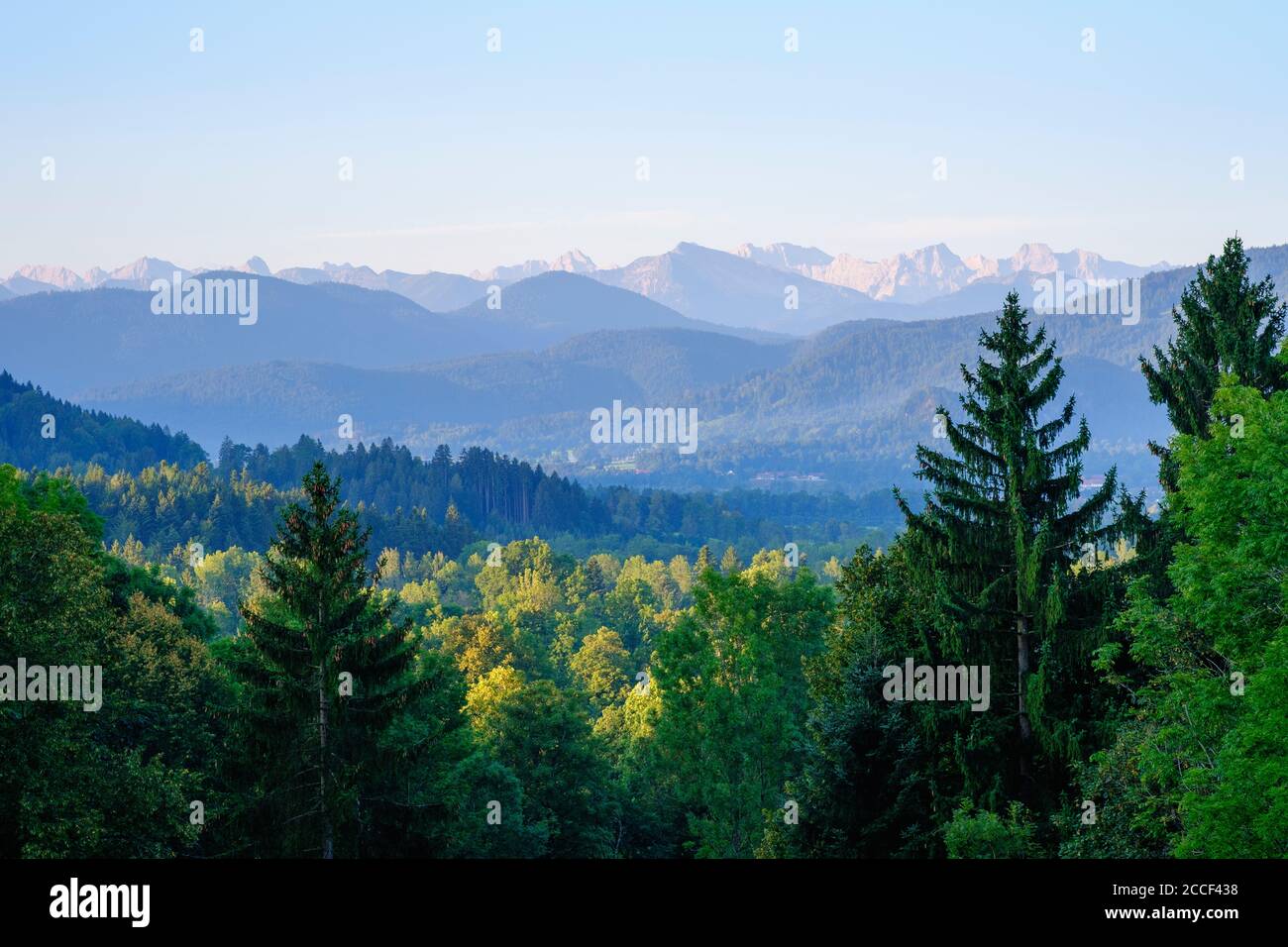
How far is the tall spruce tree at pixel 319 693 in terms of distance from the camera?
32.5m

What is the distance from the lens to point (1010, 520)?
112 feet

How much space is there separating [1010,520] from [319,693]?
17.1 metres

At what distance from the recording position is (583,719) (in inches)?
2084

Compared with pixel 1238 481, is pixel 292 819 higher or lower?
lower

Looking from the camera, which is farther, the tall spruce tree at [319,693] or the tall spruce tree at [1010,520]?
the tall spruce tree at [1010,520]

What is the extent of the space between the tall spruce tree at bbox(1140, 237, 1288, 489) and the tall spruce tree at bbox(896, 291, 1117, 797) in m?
6.30

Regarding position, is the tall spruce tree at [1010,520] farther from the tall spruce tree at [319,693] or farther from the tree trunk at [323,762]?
the tree trunk at [323,762]

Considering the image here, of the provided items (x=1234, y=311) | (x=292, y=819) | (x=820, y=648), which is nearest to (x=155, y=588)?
(x=292, y=819)

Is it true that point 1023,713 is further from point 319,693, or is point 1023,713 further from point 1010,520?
point 319,693

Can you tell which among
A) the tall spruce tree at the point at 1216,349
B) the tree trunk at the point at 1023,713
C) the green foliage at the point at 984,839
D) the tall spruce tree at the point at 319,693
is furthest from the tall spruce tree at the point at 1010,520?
the tall spruce tree at the point at 319,693

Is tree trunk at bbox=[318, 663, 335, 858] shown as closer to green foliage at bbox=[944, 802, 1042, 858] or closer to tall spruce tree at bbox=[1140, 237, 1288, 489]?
green foliage at bbox=[944, 802, 1042, 858]

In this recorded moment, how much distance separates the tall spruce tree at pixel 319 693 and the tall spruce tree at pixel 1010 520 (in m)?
13.5
